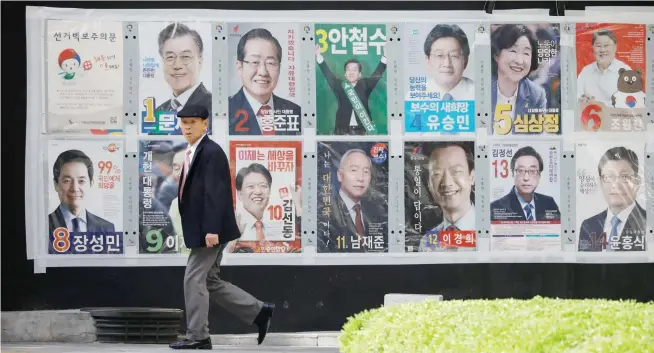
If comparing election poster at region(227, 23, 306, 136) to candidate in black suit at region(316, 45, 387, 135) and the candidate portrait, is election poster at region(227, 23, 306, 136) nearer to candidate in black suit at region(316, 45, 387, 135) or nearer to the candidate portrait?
candidate in black suit at region(316, 45, 387, 135)

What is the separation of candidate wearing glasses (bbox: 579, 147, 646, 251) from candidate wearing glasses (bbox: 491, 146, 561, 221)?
1.32 ft

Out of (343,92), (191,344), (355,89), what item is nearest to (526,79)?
(355,89)

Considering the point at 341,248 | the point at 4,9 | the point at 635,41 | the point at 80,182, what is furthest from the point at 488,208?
the point at 4,9

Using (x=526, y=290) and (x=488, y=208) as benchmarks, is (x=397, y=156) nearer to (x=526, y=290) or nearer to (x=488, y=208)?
(x=488, y=208)

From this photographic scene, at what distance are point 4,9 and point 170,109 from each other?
6.25 ft

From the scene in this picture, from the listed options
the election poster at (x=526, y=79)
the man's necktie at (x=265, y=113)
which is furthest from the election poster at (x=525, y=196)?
the man's necktie at (x=265, y=113)

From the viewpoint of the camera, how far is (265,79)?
11.9m

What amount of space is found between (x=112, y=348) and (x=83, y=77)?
2717 millimetres

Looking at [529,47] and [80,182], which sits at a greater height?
Result: [529,47]

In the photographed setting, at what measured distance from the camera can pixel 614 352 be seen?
5.09m

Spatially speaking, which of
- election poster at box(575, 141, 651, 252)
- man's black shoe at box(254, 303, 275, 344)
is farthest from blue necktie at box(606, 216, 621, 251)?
man's black shoe at box(254, 303, 275, 344)

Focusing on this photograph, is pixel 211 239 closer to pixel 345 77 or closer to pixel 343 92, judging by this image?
pixel 343 92

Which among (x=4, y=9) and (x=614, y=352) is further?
(x=4, y=9)

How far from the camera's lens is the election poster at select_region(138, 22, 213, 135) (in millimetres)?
11828
